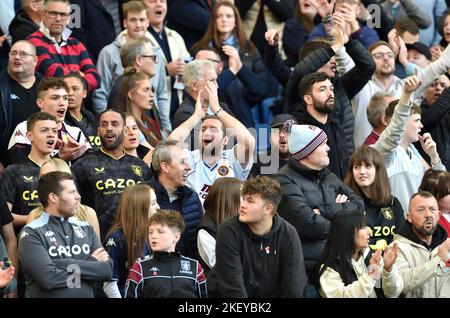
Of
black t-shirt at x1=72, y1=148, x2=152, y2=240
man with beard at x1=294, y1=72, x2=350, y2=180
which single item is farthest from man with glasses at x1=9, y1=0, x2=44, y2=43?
man with beard at x1=294, y1=72, x2=350, y2=180

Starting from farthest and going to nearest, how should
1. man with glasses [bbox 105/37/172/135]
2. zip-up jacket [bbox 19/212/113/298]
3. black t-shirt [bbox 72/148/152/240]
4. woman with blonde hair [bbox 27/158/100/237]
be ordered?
man with glasses [bbox 105/37/172/135] → black t-shirt [bbox 72/148/152/240] → woman with blonde hair [bbox 27/158/100/237] → zip-up jacket [bbox 19/212/113/298]

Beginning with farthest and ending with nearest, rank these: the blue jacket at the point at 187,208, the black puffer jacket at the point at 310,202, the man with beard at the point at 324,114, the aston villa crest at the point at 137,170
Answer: the man with beard at the point at 324,114, the aston villa crest at the point at 137,170, the blue jacket at the point at 187,208, the black puffer jacket at the point at 310,202

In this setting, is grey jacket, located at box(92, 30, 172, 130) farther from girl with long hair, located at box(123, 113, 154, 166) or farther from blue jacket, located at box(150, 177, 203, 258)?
blue jacket, located at box(150, 177, 203, 258)

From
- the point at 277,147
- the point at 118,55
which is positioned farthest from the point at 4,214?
the point at 118,55

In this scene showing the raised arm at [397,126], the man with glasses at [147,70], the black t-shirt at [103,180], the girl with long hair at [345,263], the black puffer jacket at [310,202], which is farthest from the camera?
the man with glasses at [147,70]

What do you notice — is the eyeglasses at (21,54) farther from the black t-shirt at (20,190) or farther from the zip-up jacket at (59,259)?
the zip-up jacket at (59,259)

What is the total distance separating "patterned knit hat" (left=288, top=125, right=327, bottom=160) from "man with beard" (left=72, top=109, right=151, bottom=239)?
1324mm

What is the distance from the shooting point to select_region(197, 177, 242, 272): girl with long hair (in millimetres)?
9820

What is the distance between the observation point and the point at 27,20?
41.5 ft

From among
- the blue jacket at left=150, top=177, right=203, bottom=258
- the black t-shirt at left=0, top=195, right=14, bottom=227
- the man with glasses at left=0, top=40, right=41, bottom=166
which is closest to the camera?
the black t-shirt at left=0, top=195, right=14, bottom=227

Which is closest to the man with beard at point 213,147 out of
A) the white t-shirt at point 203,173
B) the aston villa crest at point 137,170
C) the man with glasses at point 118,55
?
the white t-shirt at point 203,173

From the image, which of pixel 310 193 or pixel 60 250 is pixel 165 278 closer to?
pixel 60 250

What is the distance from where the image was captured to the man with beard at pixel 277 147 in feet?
37.1

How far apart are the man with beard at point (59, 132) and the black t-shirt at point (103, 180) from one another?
8.4 inches
